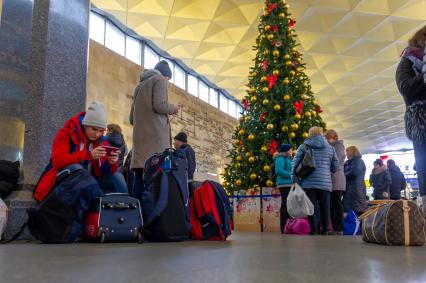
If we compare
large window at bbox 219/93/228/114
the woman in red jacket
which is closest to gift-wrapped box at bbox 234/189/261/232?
the woman in red jacket

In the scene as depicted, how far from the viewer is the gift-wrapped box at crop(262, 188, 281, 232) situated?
7812 mm

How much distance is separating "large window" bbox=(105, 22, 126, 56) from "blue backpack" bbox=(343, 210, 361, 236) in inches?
363

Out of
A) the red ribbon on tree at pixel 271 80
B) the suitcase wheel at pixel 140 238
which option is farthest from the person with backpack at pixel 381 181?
the suitcase wheel at pixel 140 238

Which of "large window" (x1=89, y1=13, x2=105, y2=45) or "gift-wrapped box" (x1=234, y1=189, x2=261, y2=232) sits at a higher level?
"large window" (x1=89, y1=13, x2=105, y2=45)

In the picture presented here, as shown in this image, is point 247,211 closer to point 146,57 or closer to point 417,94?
point 417,94

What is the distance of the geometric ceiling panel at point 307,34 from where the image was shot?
547 inches

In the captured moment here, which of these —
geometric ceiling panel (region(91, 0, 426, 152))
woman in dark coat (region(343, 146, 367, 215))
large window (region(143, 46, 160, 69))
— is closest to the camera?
woman in dark coat (region(343, 146, 367, 215))

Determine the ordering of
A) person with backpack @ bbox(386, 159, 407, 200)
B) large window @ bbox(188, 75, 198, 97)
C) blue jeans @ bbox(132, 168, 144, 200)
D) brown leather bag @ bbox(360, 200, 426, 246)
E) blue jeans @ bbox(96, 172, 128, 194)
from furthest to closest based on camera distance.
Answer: large window @ bbox(188, 75, 198, 97)
person with backpack @ bbox(386, 159, 407, 200)
blue jeans @ bbox(132, 168, 144, 200)
blue jeans @ bbox(96, 172, 128, 194)
brown leather bag @ bbox(360, 200, 426, 246)

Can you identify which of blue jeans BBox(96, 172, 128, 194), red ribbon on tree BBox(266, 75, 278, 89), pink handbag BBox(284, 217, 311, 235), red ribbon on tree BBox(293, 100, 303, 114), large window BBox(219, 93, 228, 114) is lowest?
pink handbag BBox(284, 217, 311, 235)

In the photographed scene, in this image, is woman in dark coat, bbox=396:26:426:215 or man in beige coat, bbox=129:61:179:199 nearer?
woman in dark coat, bbox=396:26:426:215

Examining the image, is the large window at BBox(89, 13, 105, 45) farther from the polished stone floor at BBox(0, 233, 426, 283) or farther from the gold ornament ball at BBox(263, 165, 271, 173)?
the polished stone floor at BBox(0, 233, 426, 283)

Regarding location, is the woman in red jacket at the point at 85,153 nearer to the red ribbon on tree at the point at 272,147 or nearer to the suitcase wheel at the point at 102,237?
the suitcase wheel at the point at 102,237

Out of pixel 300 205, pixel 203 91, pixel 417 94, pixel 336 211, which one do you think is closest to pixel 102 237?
pixel 417 94

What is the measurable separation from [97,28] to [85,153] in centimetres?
977
